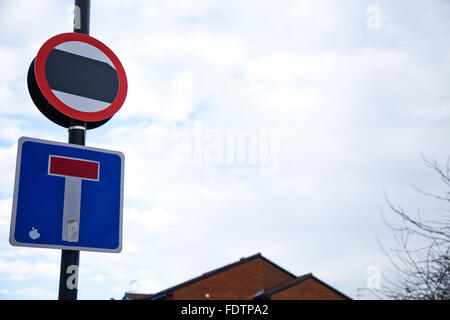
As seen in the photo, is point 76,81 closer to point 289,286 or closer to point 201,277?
point 289,286

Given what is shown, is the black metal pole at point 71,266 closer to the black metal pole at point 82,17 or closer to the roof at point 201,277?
the black metal pole at point 82,17

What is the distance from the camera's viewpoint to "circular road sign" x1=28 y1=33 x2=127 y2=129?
9.95 feet

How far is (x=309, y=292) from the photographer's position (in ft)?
122

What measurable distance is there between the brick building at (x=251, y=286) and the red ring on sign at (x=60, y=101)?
3275cm

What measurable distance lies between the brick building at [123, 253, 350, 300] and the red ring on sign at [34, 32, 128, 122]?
32.7 metres

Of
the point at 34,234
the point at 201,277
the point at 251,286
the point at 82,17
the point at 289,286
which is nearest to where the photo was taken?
the point at 34,234

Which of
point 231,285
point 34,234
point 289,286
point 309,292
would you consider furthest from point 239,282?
point 34,234

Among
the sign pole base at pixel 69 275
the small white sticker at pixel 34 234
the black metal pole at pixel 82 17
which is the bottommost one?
the sign pole base at pixel 69 275

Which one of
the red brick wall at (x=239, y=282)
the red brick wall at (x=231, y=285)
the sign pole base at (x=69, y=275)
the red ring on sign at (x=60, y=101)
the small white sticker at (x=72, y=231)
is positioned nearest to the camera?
the sign pole base at (x=69, y=275)

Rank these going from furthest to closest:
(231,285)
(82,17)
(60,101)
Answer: (231,285)
(82,17)
(60,101)

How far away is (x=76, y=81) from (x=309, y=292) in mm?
36072

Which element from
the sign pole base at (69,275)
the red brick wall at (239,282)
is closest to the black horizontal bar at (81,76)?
the sign pole base at (69,275)

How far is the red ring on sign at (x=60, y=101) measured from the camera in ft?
9.86
